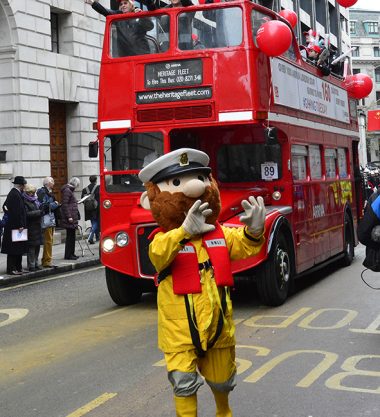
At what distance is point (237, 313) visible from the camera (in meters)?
8.21

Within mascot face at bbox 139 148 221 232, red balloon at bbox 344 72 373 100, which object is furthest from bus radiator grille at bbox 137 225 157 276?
red balloon at bbox 344 72 373 100

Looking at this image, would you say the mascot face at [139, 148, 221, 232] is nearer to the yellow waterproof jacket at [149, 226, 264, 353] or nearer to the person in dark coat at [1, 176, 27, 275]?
the yellow waterproof jacket at [149, 226, 264, 353]

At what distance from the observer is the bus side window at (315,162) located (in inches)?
415

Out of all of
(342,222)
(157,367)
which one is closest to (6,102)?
(342,222)

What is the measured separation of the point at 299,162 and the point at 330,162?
7.29 ft

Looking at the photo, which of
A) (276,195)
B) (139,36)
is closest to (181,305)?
(276,195)

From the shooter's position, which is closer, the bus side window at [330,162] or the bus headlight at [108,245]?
the bus headlight at [108,245]

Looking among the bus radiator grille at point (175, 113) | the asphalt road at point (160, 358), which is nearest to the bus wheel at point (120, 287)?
the asphalt road at point (160, 358)

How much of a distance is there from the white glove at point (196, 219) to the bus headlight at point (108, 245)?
16.0ft

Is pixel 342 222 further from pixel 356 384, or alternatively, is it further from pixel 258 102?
pixel 356 384

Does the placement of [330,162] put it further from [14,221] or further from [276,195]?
[14,221]

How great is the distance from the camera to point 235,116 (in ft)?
27.7

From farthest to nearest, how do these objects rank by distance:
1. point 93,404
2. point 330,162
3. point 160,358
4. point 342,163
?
point 342,163 < point 330,162 < point 160,358 < point 93,404

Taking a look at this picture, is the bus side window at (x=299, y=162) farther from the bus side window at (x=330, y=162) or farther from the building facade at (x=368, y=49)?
the building facade at (x=368, y=49)
